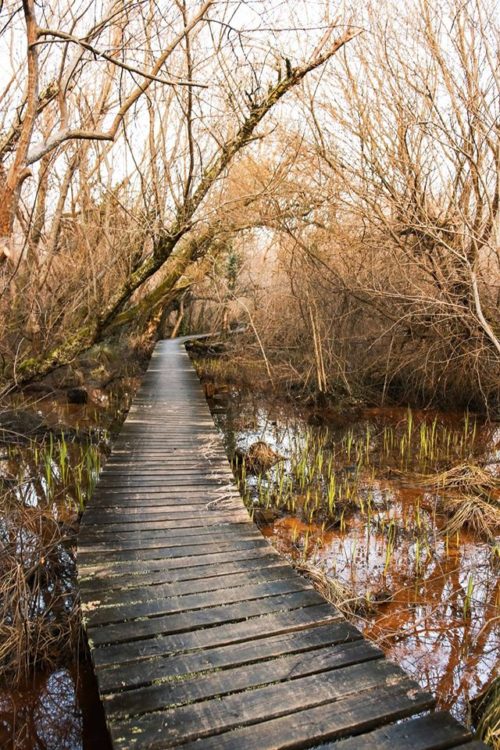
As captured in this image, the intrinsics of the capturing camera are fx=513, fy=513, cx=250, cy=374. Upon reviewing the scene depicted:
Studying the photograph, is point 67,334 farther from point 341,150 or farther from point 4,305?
point 341,150

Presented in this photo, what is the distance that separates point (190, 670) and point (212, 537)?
4.70ft

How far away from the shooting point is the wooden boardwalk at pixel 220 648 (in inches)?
80.0

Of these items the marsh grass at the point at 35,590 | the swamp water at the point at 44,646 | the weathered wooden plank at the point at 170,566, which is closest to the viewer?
the swamp water at the point at 44,646

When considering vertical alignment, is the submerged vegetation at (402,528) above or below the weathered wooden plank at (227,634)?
below

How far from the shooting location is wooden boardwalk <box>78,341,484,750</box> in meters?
2.03

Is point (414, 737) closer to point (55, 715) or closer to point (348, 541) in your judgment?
point (55, 715)

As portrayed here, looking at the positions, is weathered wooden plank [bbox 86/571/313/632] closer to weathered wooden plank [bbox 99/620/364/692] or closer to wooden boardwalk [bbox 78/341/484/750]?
wooden boardwalk [bbox 78/341/484/750]

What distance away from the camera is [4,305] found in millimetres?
5961

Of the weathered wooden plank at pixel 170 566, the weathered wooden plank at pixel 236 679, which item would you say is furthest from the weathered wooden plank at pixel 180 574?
the weathered wooden plank at pixel 236 679

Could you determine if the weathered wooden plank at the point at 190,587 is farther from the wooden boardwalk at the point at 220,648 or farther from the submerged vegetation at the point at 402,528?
the submerged vegetation at the point at 402,528

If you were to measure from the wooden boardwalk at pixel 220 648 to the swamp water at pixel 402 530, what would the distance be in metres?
0.74

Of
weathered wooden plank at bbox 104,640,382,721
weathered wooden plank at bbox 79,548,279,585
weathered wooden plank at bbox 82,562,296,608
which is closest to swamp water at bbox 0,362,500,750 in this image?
weathered wooden plank at bbox 79,548,279,585

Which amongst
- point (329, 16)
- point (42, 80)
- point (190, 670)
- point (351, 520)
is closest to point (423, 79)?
point (329, 16)

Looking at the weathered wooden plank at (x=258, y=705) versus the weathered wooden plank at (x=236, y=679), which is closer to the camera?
the weathered wooden plank at (x=258, y=705)
